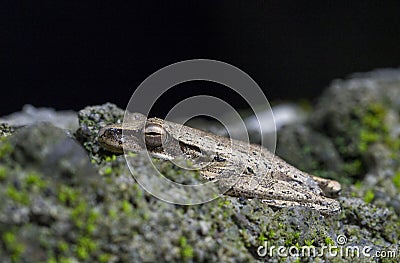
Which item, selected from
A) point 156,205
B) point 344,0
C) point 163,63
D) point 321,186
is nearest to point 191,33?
point 163,63

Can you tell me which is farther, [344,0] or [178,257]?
[344,0]

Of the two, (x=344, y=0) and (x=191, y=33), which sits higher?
(x=344, y=0)

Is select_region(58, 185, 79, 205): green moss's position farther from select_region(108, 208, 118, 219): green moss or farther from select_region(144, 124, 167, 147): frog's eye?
select_region(144, 124, 167, 147): frog's eye

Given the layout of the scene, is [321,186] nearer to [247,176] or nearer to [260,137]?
[247,176]

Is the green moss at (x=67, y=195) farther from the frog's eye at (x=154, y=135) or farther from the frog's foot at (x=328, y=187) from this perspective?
the frog's foot at (x=328, y=187)

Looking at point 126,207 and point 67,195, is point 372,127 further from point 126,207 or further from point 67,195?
point 67,195

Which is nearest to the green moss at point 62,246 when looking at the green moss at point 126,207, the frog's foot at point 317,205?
the green moss at point 126,207

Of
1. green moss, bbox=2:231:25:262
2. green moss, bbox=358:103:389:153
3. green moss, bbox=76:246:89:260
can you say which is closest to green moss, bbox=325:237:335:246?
green moss, bbox=76:246:89:260
